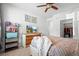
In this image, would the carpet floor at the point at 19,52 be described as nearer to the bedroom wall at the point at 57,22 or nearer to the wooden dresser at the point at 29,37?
the wooden dresser at the point at 29,37

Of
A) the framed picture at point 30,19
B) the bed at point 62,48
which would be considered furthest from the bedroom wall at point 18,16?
the bed at point 62,48

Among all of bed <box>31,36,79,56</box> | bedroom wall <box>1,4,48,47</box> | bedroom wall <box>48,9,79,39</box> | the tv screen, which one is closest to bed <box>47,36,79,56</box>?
bed <box>31,36,79,56</box>

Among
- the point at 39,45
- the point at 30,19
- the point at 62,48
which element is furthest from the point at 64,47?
the point at 30,19

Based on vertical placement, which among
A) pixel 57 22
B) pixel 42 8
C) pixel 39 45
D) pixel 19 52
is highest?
pixel 42 8

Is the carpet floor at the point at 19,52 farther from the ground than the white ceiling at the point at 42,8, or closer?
closer

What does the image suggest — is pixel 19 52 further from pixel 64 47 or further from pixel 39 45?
pixel 64 47

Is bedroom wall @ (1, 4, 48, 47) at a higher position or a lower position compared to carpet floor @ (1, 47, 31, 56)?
higher

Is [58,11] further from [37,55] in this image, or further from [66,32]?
[37,55]

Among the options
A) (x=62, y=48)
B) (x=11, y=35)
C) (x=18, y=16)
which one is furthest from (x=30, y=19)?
(x=62, y=48)

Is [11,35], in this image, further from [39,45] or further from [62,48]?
[62,48]

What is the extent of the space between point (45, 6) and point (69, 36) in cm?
62

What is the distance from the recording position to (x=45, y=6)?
2.00 meters

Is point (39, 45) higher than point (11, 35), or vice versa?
point (11, 35)

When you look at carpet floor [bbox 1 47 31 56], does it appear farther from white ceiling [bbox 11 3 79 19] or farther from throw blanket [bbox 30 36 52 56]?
white ceiling [bbox 11 3 79 19]
